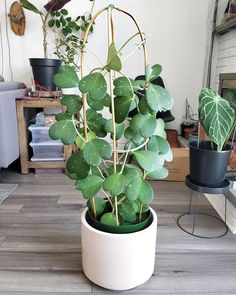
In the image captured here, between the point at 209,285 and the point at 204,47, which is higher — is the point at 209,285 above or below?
below

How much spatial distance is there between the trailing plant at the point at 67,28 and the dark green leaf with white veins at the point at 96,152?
1.67 meters

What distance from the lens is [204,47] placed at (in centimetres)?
253

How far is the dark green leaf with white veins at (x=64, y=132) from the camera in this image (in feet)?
2.72

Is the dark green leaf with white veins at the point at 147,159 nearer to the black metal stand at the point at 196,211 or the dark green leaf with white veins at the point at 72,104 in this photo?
the dark green leaf with white veins at the point at 72,104

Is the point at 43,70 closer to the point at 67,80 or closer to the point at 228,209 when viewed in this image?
the point at 67,80

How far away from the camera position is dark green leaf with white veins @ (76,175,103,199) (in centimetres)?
89

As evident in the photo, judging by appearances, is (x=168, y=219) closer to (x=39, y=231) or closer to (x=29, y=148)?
(x=39, y=231)

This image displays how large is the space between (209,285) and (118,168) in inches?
23.0

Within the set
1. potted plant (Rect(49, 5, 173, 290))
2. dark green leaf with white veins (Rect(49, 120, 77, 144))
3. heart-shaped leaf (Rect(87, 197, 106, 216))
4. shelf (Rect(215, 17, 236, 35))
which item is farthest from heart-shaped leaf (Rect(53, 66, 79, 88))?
shelf (Rect(215, 17, 236, 35))

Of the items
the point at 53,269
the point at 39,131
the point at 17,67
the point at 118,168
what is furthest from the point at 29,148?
the point at 118,168

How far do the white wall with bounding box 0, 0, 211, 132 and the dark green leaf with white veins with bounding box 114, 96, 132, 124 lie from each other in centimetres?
181

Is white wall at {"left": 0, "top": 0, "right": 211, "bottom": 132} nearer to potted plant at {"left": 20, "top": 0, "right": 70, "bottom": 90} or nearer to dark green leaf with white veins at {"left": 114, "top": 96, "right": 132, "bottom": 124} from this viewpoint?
potted plant at {"left": 20, "top": 0, "right": 70, "bottom": 90}

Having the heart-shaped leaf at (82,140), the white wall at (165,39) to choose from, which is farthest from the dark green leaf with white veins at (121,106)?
the white wall at (165,39)

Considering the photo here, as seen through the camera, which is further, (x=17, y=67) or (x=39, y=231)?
(x=17, y=67)
